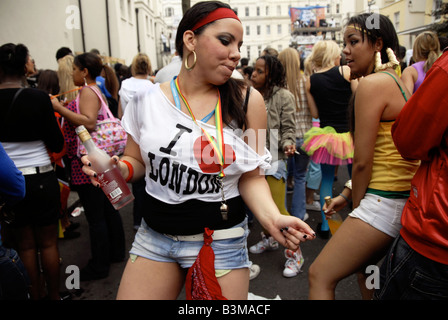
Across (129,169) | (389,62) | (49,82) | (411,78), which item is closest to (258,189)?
(129,169)

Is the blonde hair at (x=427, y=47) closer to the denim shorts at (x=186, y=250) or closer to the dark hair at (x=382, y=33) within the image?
the dark hair at (x=382, y=33)

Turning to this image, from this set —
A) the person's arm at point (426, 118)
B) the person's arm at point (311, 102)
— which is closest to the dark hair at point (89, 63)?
the person's arm at point (311, 102)

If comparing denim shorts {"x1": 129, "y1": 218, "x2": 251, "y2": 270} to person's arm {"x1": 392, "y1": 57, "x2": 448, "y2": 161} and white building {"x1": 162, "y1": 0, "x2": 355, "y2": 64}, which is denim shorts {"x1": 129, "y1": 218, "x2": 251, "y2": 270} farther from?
white building {"x1": 162, "y1": 0, "x2": 355, "y2": 64}

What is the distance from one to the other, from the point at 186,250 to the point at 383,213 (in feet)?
3.68

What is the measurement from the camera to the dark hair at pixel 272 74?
385 centimetres

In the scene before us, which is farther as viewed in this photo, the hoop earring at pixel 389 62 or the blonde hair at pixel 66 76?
the blonde hair at pixel 66 76

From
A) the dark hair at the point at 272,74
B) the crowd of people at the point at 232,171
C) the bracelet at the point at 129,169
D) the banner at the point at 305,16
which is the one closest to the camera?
the crowd of people at the point at 232,171

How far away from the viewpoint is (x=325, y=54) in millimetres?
4312

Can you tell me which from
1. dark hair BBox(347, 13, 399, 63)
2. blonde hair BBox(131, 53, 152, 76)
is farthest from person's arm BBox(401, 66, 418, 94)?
blonde hair BBox(131, 53, 152, 76)

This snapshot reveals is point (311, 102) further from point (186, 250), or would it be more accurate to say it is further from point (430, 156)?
point (186, 250)

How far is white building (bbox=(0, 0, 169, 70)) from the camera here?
10969mm

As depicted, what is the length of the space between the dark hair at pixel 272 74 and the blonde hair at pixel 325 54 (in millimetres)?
748

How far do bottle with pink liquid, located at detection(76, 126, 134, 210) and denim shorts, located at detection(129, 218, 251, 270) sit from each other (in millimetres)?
234

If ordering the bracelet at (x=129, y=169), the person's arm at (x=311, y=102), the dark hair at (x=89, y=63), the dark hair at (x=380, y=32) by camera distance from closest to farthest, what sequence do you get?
the bracelet at (x=129, y=169), the dark hair at (x=380, y=32), the dark hair at (x=89, y=63), the person's arm at (x=311, y=102)
